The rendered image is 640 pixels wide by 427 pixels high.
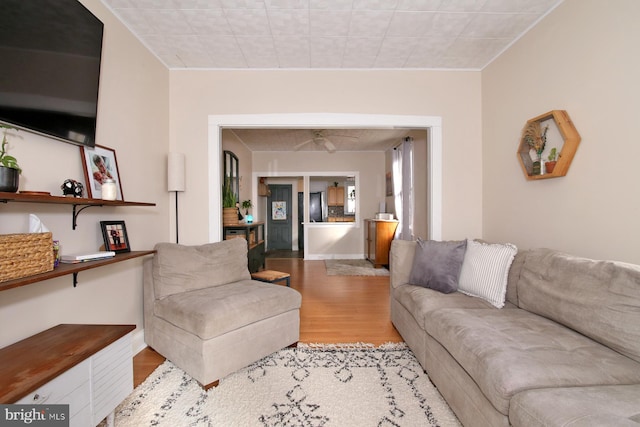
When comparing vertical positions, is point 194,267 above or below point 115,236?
below

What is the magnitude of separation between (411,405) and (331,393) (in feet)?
1.57

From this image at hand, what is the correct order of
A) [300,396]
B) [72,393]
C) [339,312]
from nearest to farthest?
[72,393]
[300,396]
[339,312]

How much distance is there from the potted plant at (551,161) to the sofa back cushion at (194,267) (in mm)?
2610

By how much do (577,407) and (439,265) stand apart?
138cm

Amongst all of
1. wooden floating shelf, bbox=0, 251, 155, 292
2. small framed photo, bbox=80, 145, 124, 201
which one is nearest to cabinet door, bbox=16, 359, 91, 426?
wooden floating shelf, bbox=0, 251, 155, 292

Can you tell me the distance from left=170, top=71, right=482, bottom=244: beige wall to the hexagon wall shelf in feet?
2.50

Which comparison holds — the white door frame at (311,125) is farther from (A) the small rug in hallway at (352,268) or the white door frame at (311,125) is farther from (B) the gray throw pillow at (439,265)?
(A) the small rug in hallway at (352,268)

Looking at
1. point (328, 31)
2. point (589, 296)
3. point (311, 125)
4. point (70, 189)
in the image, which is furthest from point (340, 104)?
point (589, 296)

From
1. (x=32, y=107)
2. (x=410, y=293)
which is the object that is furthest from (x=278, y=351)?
(x=32, y=107)

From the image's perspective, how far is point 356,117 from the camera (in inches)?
118

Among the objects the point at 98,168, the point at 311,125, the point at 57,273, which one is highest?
the point at 311,125

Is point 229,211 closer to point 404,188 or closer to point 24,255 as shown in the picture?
point 24,255

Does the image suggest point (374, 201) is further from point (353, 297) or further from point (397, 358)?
point (397, 358)

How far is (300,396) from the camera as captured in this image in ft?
5.77
